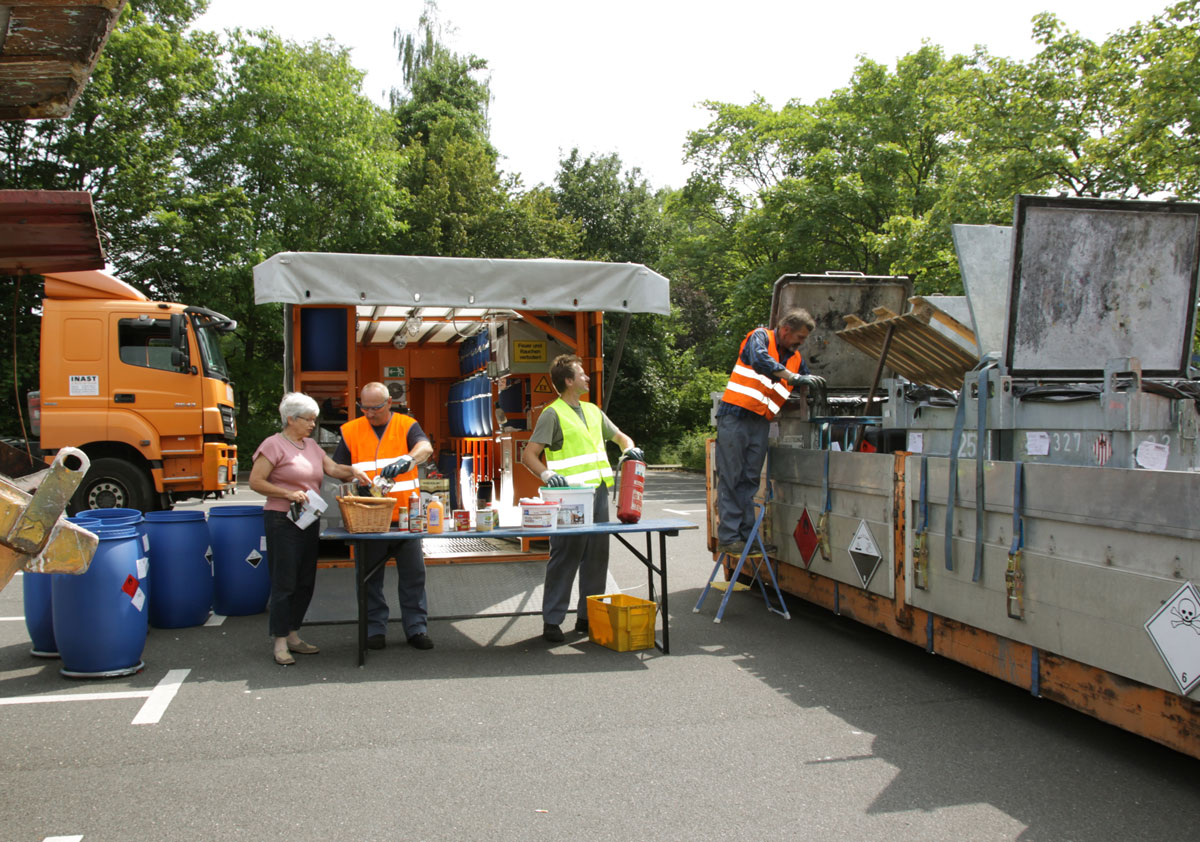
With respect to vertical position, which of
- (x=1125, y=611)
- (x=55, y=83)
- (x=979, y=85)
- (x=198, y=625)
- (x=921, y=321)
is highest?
(x=979, y=85)

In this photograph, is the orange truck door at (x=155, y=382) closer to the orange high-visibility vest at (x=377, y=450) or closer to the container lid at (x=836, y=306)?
the orange high-visibility vest at (x=377, y=450)

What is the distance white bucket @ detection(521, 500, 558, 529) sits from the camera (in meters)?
Result: 6.04

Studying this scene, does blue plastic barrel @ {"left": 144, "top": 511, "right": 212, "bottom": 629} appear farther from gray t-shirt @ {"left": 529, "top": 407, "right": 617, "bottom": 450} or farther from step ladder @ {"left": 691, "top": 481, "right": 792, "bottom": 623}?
step ladder @ {"left": 691, "top": 481, "right": 792, "bottom": 623}

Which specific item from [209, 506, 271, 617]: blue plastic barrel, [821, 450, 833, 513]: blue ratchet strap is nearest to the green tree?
[209, 506, 271, 617]: blue plastic barrel

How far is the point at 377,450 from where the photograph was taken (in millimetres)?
6438

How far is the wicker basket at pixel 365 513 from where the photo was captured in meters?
5.80

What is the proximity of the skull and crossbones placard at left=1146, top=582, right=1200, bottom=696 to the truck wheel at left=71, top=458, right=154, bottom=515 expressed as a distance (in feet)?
36.1

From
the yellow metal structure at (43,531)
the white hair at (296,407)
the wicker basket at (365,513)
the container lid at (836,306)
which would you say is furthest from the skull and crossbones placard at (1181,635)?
the white hair at (296,407)

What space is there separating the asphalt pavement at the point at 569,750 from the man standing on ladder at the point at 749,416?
1.07m

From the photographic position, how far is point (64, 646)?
5.53 metres

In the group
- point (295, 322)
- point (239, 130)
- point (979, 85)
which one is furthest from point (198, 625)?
point (239, 130)

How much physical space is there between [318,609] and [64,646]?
2.06 m

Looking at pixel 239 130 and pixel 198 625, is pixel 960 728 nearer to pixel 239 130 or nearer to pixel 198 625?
pixel 198 625

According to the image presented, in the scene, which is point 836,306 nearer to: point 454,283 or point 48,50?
point 454,283
